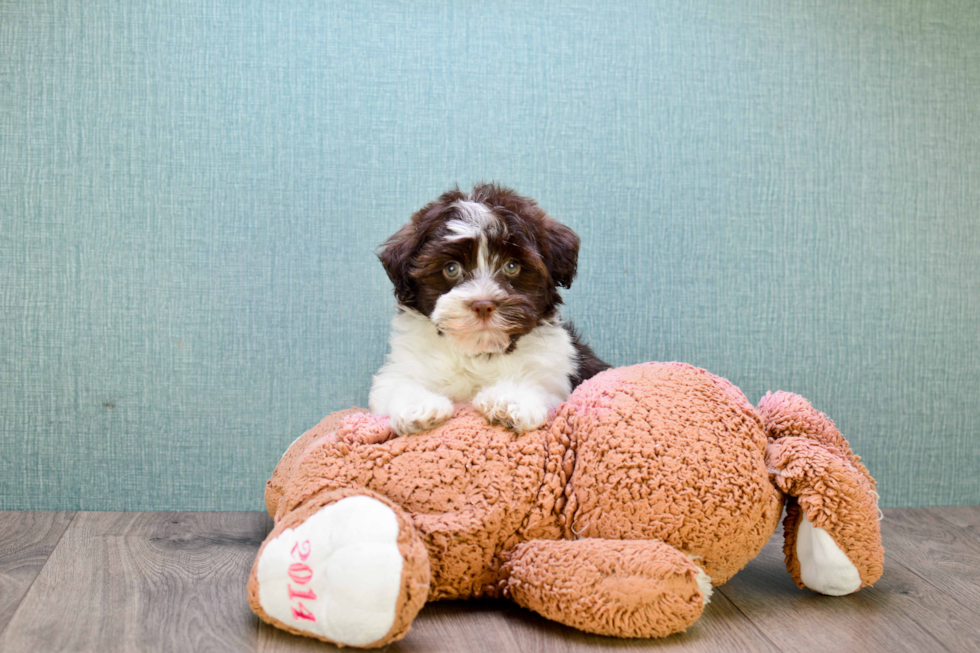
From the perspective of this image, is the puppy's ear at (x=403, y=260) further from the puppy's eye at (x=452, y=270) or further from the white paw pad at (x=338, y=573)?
the white paw pad at (x=338, y=573)

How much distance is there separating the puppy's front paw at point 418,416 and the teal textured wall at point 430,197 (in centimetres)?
78

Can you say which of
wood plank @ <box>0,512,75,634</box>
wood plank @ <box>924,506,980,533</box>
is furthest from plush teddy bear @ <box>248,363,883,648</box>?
wood plank @ <box>924,506,980,533</box>

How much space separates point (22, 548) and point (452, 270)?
1382 mm

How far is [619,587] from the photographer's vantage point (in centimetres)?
142

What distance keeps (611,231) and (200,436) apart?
4.91ft

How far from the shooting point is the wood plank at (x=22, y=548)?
5.55 ft

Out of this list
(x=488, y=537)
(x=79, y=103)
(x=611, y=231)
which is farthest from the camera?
(x=611, y=231)

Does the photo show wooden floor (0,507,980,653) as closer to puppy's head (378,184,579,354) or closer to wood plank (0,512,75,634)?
wood plank (0,512,75,634)

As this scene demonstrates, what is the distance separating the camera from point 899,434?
8.67 ft

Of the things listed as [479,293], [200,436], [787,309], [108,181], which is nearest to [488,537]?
[479,293]

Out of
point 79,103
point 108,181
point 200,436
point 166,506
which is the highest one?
point 79,103

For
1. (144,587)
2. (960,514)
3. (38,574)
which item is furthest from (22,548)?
(960,514)

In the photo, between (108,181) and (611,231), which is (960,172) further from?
(108,181)

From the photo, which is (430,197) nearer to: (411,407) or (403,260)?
(403,260)
